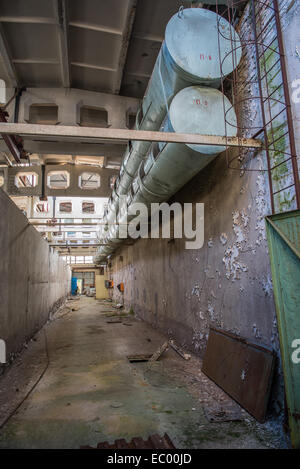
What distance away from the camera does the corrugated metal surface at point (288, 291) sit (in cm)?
174

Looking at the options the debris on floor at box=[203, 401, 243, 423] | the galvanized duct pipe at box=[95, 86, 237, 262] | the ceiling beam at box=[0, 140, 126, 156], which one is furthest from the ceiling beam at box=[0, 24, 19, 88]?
the debris on floor at box=[203, 401, 243, 423]

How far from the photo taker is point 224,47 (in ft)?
7.80

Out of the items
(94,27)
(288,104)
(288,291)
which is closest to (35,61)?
(94,27)

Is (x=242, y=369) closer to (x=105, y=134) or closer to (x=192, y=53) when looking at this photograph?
(x=105, y=134)

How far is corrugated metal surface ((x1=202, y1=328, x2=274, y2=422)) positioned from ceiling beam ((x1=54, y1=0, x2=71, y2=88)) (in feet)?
13.0

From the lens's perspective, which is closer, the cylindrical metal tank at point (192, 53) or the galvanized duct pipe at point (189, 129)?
the cylindrical metal tank at point (192, 53)

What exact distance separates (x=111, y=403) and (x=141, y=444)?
78cm

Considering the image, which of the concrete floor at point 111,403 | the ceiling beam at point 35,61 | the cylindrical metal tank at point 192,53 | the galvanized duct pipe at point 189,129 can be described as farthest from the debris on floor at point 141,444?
the ceiling beam at point 35,61

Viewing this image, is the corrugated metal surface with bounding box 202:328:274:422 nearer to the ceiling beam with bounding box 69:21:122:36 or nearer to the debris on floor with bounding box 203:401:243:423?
the debris on floor with bounding box 203:401:243:423

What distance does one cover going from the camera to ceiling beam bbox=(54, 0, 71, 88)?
3.13 m

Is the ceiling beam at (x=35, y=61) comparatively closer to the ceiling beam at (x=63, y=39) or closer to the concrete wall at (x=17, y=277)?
the ceiling beam at (x=63, y=39)

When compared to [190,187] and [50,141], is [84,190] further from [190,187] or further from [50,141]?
[190,187]

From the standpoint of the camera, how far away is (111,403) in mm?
2521

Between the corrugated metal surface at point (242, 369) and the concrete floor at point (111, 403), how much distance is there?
0.10 m
